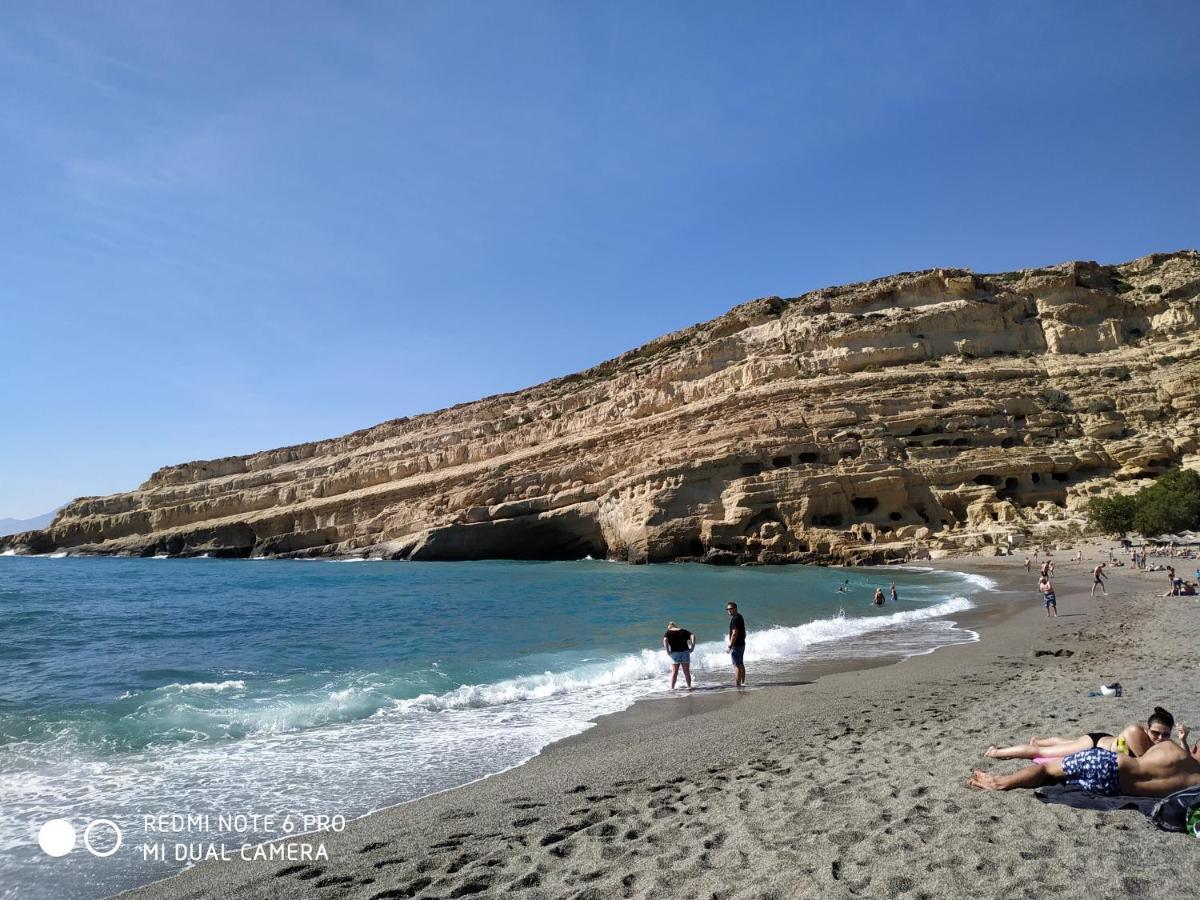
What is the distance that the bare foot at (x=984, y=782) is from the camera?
4938 mm

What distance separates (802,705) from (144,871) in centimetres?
698

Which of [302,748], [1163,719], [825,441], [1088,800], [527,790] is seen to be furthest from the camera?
[825,441]

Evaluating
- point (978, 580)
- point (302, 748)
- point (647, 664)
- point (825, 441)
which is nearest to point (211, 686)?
point (302, 748)

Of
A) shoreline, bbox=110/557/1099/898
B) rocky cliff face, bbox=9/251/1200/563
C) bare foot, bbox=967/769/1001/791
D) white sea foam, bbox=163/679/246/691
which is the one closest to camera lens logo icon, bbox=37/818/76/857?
shoreline, bbox=110/557/1099/898

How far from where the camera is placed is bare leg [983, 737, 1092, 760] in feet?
16.7

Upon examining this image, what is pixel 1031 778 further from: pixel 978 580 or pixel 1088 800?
pixel 978 580

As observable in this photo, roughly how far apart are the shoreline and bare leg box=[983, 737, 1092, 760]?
9.57 feet

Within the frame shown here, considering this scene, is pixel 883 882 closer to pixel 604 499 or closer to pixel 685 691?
pixel 685 691

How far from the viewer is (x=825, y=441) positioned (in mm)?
37250

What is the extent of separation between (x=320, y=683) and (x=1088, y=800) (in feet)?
32.7

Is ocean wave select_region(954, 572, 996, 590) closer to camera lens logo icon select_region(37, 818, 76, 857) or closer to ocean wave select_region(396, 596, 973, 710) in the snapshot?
ocean wave select_region(396, 596, 973, 710)

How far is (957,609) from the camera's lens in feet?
63.4

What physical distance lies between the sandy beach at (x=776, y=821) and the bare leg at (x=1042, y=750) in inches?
→ 4.0

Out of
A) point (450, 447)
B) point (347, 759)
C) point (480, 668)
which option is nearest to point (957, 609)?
point (480, 668)
